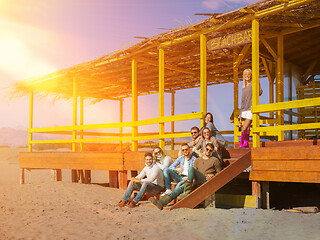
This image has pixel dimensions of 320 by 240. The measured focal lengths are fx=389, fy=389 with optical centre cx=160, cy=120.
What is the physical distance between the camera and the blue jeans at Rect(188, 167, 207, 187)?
780 cm

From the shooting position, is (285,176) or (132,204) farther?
(132,204)

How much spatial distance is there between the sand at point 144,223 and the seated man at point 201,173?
0.27 metres

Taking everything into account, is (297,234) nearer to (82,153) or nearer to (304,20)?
(304,20)

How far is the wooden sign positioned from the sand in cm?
382

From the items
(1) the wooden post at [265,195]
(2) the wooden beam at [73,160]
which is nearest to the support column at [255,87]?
(1) the wooden post at [265,195]

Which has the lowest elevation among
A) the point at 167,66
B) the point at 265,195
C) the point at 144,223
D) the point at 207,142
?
the point at 144,223

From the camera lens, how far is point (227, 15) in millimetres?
8859

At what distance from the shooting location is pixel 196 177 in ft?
25.9

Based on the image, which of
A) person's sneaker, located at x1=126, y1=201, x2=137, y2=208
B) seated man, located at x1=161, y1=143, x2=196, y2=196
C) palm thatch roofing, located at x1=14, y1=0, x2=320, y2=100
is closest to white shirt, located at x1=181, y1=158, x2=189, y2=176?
seated man, located at x1=161, y1=143, x2=196, y2=196

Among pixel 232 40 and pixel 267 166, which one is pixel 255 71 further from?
pixel 267 166

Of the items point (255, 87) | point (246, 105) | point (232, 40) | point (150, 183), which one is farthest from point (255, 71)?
point (150, 183)

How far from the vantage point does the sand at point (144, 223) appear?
5.96 meters

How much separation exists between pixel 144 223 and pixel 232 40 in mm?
4744

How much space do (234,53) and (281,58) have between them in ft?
4.63
